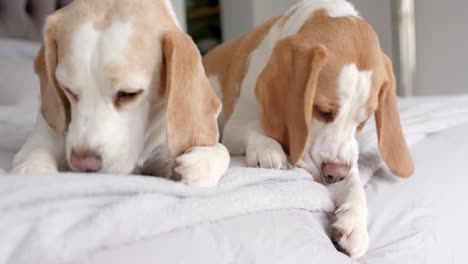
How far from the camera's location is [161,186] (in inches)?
32.8

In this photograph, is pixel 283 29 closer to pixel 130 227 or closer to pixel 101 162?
pixel 101 162

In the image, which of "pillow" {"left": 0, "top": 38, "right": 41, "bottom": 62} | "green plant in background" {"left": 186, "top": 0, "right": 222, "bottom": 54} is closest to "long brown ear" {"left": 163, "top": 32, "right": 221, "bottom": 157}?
"pillow" {"left": 0, "top": 38, "right": 41, "bottom": 62}

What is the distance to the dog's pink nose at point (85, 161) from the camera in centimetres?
97

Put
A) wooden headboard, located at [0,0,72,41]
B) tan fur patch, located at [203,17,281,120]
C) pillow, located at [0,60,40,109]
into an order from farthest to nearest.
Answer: wooden headboard, located at [0,0,72,41]
pillow, located at [0,60,40,109]
tan fur patch, located at [203,17,281,120]

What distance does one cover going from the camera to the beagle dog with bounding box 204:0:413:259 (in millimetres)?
1248

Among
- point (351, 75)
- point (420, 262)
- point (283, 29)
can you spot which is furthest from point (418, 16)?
point (420, 262)

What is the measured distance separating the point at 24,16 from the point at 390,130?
7.81 ft

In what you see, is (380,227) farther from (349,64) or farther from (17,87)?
(17,87)

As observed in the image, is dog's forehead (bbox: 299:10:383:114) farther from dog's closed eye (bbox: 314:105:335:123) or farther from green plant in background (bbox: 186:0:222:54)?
green plant in background (bbox: 186:0:222:54)

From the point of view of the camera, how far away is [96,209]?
2.48 feet

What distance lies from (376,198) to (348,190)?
107 millimetres

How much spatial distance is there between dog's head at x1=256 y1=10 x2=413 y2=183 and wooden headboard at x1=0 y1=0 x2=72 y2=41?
2.10m

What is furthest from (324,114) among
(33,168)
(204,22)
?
(204,22)

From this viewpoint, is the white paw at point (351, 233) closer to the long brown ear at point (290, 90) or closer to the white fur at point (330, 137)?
the white fur at point (330, 137)
